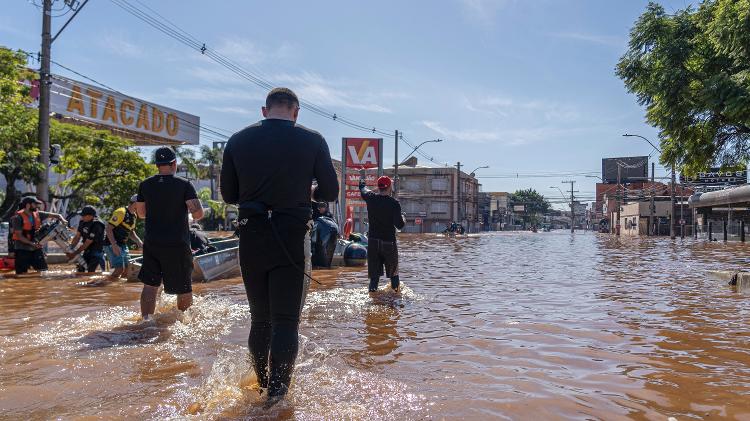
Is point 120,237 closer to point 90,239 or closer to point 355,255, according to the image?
point 90,239

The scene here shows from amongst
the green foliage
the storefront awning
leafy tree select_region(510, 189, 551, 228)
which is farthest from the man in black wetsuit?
leafy tree select_region(510, 189, 551, 228)

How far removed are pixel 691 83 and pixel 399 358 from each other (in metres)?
14.8

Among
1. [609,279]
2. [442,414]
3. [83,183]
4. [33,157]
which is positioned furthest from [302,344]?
[83,183]

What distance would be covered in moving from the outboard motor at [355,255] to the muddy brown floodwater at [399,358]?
6.07 meters

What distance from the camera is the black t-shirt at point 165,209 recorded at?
18.1ft

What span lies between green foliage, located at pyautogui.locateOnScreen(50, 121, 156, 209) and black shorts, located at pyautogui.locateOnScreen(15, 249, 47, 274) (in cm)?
1093

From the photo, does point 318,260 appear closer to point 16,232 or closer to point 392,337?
point 16,232

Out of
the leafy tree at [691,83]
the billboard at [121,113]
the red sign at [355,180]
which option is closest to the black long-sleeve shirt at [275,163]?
the leafy tree at [691,83]

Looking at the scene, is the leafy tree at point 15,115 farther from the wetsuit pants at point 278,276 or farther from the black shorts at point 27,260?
the wetsuit pants at point 278,276

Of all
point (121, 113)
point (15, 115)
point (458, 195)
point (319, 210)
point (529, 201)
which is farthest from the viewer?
point (529, 201)

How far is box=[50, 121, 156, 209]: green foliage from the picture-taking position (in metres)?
22.1

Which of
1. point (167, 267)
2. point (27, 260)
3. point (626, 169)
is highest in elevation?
point (626, 169)

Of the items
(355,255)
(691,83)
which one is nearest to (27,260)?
(355,255)

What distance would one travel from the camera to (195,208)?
216 inches
